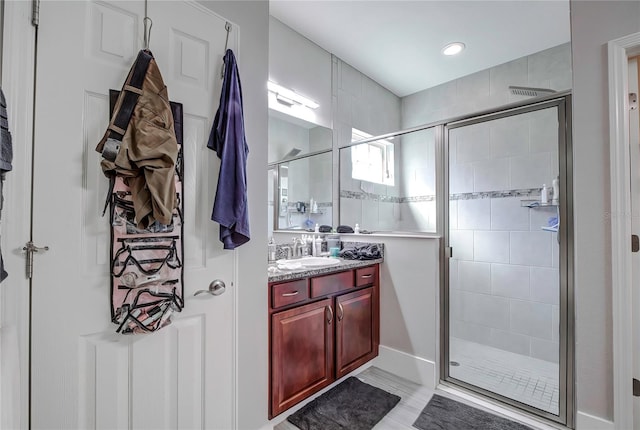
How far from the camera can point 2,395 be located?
2.51 feet

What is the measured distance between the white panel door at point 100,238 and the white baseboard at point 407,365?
4.71 ft

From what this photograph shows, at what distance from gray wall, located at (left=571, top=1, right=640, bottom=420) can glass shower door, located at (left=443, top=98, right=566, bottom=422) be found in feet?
1.99

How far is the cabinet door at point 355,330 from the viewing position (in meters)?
2.05

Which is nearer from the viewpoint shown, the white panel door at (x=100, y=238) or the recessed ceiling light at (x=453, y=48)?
the white panel door at (x=100, y=238)

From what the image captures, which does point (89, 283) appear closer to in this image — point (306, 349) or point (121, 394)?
point (121, 394)

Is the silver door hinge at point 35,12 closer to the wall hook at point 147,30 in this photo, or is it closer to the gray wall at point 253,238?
the wall hook at point 147,30

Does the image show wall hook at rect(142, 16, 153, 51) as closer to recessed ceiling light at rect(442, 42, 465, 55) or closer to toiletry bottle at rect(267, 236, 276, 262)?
toiletry bottle at rect(267, 236, 276, 262)

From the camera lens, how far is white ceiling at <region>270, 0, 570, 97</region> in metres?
2.24

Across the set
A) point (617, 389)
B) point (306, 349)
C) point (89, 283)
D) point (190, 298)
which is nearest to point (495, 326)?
point (617, 389)

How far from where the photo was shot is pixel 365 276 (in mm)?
2283

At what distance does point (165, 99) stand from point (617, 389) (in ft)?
8.49

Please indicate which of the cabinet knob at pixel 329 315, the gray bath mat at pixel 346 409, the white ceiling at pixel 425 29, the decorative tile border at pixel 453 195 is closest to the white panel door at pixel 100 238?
the gray bath mat at pixel 346 409

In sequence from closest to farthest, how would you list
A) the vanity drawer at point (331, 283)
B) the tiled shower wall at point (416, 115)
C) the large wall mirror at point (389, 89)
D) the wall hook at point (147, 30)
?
the wall hook at point (147, 30), the vanity drawer at point (331, 283), the large wall mirror at point (389, 89), the tiled shower wall at point (416, 115)

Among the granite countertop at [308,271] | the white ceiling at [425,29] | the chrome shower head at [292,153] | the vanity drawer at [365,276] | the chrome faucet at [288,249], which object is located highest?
the white ceiling at [425,29]
